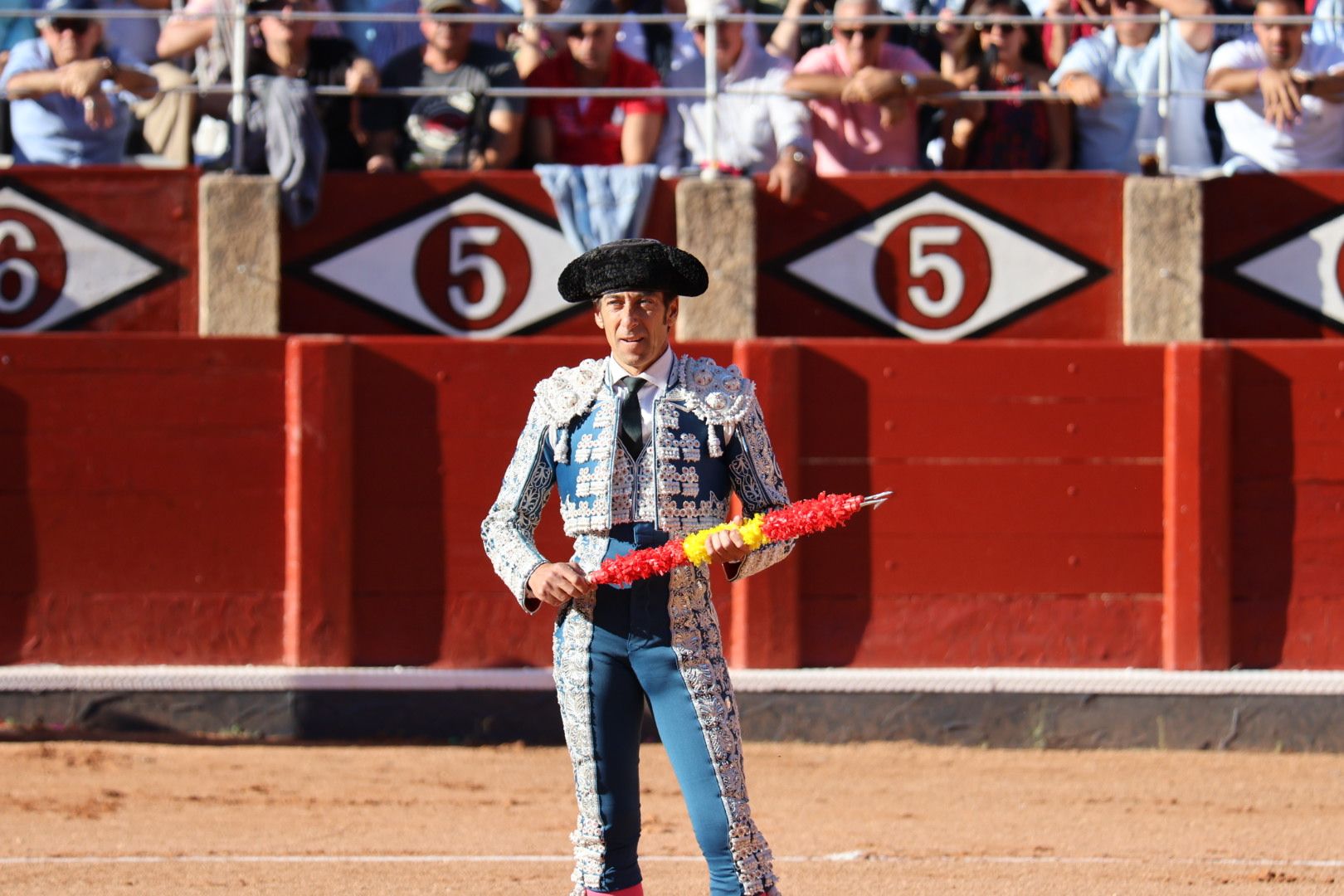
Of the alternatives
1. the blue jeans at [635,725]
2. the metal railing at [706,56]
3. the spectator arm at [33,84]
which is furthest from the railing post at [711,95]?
the blue jeans at [635,725]

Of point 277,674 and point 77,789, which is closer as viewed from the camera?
point 77,789

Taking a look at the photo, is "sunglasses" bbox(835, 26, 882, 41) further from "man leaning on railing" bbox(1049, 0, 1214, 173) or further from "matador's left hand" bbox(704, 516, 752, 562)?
"matador's left hand" bbox(704, 516, 752, 562)

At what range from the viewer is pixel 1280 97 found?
750cm

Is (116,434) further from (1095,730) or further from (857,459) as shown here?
(1095,730)

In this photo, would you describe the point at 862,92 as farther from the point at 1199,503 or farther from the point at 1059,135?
the point at 1199,503

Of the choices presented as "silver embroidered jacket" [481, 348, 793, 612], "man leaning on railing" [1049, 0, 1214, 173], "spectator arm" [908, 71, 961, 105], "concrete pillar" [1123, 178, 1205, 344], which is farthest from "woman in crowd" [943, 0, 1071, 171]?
"silver embroidered jacket" [481, 348, 793, 612]

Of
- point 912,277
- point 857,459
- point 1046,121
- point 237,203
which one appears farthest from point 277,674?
point 1046,121

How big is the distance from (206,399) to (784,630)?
239 centimetres

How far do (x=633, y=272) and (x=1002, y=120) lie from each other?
15.4 feet

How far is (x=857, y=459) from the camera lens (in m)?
7.34

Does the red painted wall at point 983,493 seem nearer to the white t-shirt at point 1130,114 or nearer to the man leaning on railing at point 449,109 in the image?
the white t-shirt at point 1130,114

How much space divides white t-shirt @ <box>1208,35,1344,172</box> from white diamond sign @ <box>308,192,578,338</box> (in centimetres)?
279

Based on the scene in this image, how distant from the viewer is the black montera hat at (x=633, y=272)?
3.44 metres

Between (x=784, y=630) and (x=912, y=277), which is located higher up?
(x=912, y=277)
